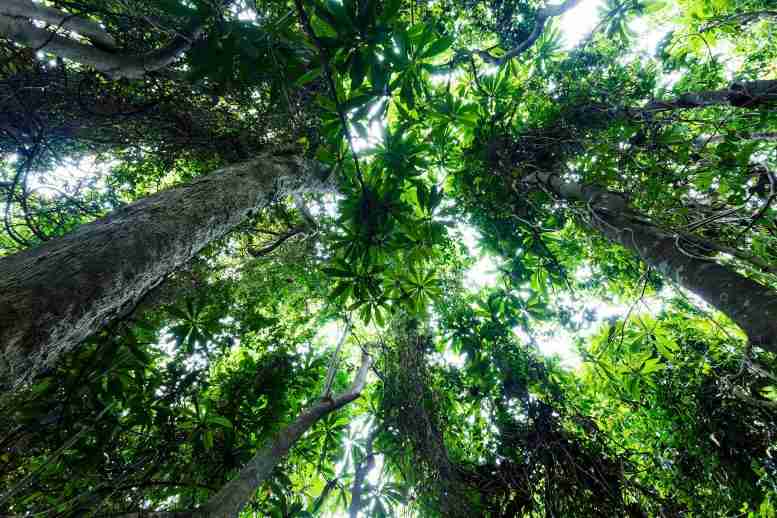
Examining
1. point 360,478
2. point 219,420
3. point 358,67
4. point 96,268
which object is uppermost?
point 358,67

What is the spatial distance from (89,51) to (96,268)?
2419mm

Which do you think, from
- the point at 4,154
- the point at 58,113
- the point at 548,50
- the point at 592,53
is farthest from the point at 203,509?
the point at 592,53

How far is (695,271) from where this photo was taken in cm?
179

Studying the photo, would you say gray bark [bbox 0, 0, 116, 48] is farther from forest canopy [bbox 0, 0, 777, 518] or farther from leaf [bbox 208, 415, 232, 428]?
leaf [bbox 208, 415, 232, 428]

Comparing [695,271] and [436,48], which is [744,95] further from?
[436,48]

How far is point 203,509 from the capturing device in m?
1.62

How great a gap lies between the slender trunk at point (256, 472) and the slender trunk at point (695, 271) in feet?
9.21

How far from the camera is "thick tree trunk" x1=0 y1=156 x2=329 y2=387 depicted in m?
0.78

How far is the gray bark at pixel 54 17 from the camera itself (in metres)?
2.03

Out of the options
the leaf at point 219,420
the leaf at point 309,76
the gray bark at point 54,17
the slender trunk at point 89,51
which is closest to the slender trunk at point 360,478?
the leaf at point 219,420

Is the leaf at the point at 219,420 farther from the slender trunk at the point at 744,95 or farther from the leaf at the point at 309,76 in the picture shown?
the slender trunk at the point at 744,95

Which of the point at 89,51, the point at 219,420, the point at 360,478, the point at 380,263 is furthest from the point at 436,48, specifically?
the point at 360,478

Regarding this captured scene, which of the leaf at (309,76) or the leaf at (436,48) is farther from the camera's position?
the leaf at (436,48)

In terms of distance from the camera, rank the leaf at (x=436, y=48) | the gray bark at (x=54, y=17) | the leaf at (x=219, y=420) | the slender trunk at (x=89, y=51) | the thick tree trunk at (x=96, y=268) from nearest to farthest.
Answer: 1. the thick tree trunk at (x=96, y=268)
2. the leaf at (x=436, y=48)
3. the gray bark at (x=54, y=17)
4. the slender trunk at (x=89, y=51)
5. the leaf at (x=219, y=420)
